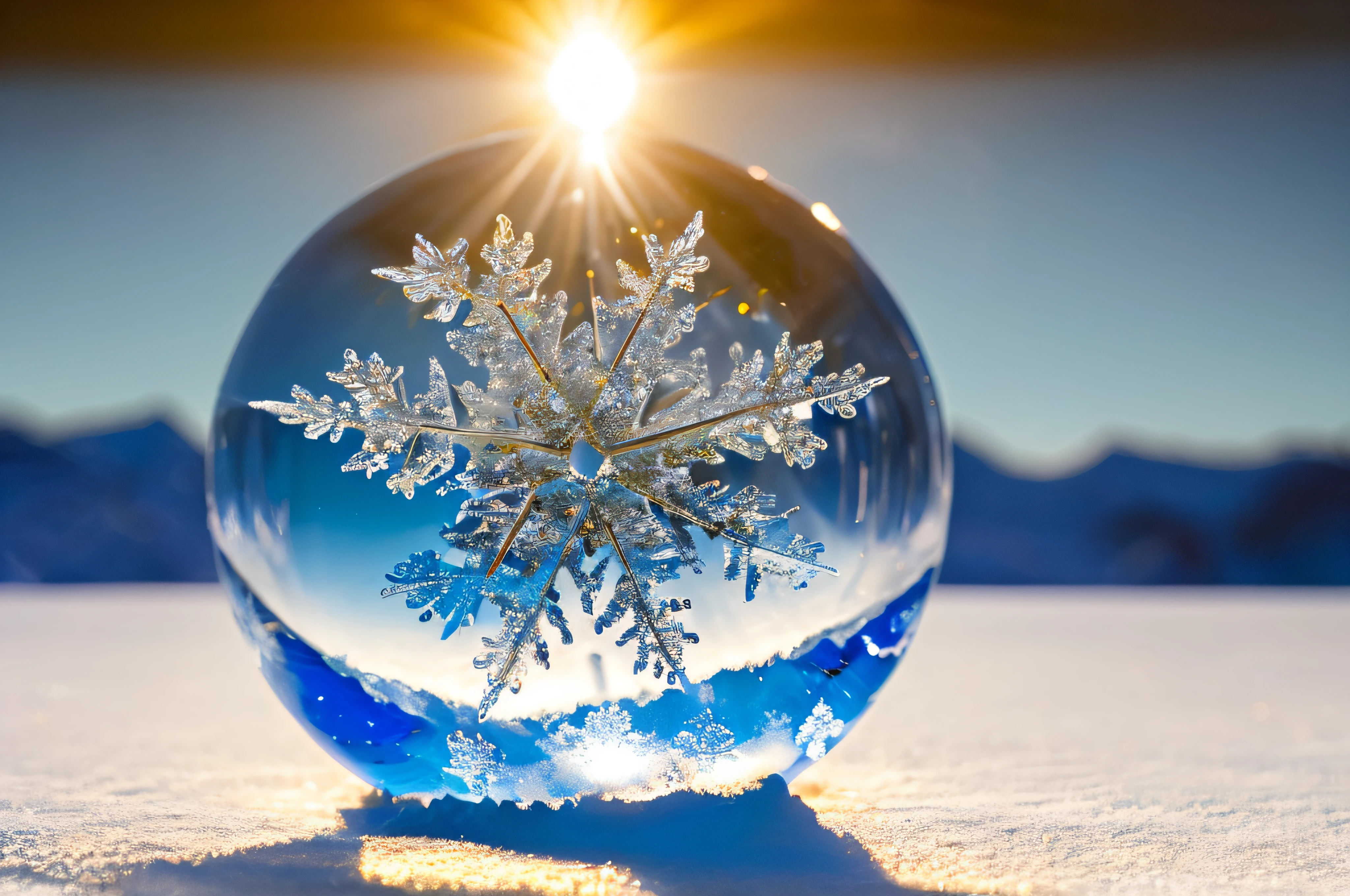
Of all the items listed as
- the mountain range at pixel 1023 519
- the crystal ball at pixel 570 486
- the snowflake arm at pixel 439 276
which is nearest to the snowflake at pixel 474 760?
the crystal ball at pixel 570 486

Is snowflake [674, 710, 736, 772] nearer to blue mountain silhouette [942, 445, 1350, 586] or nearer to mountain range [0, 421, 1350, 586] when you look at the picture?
mountain range [0, 421, 1350, 586]

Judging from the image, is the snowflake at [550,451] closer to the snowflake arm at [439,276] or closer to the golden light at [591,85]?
the snowflake arm at [439,276]

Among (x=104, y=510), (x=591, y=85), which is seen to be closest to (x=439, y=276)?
(x=591, y=85)

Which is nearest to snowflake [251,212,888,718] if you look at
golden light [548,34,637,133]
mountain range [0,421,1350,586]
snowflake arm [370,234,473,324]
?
snowflake arm [370,234,473,324]

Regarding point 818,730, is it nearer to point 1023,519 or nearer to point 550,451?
point 550,451

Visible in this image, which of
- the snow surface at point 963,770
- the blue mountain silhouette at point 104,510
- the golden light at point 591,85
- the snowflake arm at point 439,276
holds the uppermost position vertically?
the blue mountain silhouette at point 104,510

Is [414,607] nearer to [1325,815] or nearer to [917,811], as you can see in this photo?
[917,811]

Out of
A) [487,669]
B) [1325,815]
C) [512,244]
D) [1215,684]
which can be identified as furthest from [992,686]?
[512,244]
